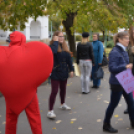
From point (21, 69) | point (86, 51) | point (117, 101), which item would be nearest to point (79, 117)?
point (117, 101)

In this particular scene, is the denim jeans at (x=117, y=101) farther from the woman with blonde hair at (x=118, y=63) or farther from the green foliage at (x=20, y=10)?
the green foliage at (x=20, y=10)

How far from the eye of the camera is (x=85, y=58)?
22.8 ft

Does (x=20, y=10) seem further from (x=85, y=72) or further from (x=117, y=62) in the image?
(x=117, y=62)

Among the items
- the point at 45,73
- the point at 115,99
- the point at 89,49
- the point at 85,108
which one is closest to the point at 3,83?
the point at 45,73

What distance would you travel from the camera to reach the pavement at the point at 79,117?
14.5 ft

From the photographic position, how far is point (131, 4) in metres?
10.3

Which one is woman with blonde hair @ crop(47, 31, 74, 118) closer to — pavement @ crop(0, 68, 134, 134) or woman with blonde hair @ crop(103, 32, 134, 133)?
pavement @ crop(0, 68, 134, 134)

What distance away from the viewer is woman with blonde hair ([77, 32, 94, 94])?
6.89m

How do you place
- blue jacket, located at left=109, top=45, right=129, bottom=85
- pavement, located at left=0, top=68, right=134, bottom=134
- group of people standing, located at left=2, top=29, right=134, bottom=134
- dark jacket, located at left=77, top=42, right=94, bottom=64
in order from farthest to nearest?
dark jacket, located at left=77, top=42, right=94, bottom=64
pavement, located at left=0, top=68, right=134, bottom=134
blue jacket, located at left=109, top=45, right=129, bottom=85
group of people standing, located at left=2, top=29, right=134, bottom=134

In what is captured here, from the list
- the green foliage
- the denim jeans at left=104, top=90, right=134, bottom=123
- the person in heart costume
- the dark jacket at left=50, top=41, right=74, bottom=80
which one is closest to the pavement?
the denim jeans at left=104, top=90, right=134, bottom=123

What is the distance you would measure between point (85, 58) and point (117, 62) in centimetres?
309

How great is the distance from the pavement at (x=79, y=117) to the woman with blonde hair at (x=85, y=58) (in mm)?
385

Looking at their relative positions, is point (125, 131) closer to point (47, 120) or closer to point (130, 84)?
point (130, 84)

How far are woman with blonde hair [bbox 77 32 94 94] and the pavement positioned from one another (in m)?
0.39
